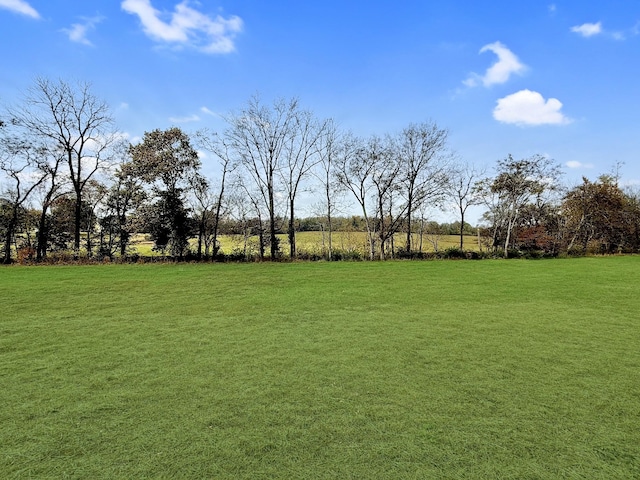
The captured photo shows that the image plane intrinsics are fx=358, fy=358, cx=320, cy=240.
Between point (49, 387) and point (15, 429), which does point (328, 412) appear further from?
point (49, 387)

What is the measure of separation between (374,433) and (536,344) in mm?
2601

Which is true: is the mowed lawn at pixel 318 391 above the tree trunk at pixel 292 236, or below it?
below

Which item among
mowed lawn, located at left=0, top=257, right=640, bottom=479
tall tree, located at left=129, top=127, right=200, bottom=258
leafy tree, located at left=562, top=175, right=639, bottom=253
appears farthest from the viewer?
leafy tree, located at left=562, top=175, right=639, bottom=253

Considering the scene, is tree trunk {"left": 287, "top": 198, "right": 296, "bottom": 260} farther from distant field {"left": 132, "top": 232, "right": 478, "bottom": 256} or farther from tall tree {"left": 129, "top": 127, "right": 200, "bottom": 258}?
tall tree {"left": 129, "top": 127, "right": 200, "bottom": 258}

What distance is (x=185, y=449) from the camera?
189 centimetres

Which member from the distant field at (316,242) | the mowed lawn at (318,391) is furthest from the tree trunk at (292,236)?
the mowed lawn at (318,391)

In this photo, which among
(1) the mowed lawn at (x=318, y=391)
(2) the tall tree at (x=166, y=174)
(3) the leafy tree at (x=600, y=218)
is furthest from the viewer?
(3) the leafy tree at (x=600, y=218)

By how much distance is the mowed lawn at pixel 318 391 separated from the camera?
1815 millimetres

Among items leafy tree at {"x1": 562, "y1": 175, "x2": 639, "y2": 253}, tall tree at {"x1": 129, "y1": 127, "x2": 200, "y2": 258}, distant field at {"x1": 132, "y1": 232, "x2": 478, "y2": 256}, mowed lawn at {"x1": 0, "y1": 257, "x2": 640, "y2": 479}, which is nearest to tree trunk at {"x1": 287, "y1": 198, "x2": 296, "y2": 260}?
distant field at {"x1": 132, "y1": 232, "x2": 478, "y2": 256}

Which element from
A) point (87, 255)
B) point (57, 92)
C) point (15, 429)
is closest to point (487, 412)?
point (15, 429)

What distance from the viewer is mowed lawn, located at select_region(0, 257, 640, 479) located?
182cm

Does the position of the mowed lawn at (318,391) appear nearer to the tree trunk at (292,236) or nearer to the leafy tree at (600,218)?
the tree trunk at (292,236)

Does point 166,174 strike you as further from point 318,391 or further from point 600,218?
point 600,218

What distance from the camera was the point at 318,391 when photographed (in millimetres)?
2609
